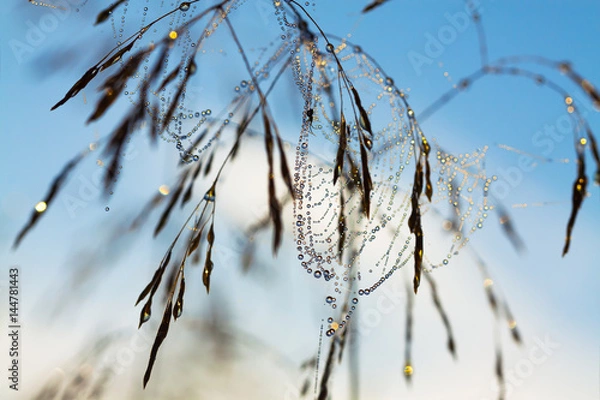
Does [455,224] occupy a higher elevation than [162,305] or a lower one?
higher

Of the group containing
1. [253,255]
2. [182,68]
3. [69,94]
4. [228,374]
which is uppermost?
[182,68]

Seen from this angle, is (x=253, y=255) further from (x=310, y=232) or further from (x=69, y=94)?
(x=69, y=94)

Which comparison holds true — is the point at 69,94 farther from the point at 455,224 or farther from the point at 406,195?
the point at 455,224

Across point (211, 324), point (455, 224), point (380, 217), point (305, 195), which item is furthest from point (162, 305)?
point (455, 224)

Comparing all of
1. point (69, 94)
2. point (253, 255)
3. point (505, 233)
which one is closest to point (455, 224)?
point (505, 233)

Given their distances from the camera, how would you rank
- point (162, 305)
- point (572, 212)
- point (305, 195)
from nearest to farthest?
point (572, 212)
point (162, 305)
point (305, 195)

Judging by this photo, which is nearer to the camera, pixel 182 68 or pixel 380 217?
pixel 182 68

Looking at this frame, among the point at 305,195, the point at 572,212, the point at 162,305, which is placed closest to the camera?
the point at 572,212
